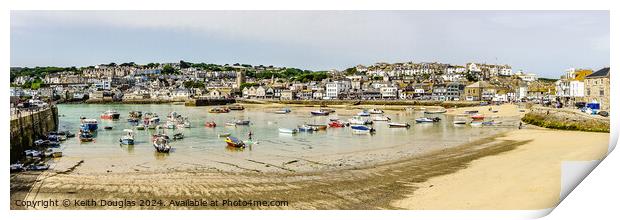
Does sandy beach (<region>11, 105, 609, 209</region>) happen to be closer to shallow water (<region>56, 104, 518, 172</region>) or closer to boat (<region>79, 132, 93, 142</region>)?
shallow water (<region>56, 104, 518, 172</region>)

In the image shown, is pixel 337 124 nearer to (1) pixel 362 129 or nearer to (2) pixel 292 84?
(1) pixel 362 129

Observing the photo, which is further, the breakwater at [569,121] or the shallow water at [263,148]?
the breakwater at [569,121]

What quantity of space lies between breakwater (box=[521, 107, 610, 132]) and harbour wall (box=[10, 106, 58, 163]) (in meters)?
8.84

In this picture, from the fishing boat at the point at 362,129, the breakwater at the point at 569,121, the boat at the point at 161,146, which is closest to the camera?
the boat at the point at 161,146

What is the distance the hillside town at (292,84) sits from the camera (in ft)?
61.9

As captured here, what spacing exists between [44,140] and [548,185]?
812cm

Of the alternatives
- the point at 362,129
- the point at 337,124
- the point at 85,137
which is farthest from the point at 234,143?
the point at 337,124

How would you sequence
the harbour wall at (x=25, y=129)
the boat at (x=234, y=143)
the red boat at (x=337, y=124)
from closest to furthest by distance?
the harbour wall at (x=25, y=129) → the boat at (x=234, y=143) → the red boat at (x=337, y=124)

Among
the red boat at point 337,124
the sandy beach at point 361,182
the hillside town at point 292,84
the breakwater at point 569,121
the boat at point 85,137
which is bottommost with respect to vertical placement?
the sandy beach at point 361,182

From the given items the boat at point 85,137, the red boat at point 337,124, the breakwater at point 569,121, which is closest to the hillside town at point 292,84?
the breakwater at point 569,121

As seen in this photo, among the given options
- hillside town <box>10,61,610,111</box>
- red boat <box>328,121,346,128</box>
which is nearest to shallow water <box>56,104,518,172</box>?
red boat <box>328,121,346,128</box>

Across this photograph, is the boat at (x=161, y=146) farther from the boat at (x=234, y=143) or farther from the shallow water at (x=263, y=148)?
the boat at (x=234, y=143)

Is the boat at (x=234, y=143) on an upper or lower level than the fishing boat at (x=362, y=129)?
lower

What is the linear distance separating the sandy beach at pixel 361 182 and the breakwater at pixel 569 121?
1.52 m
